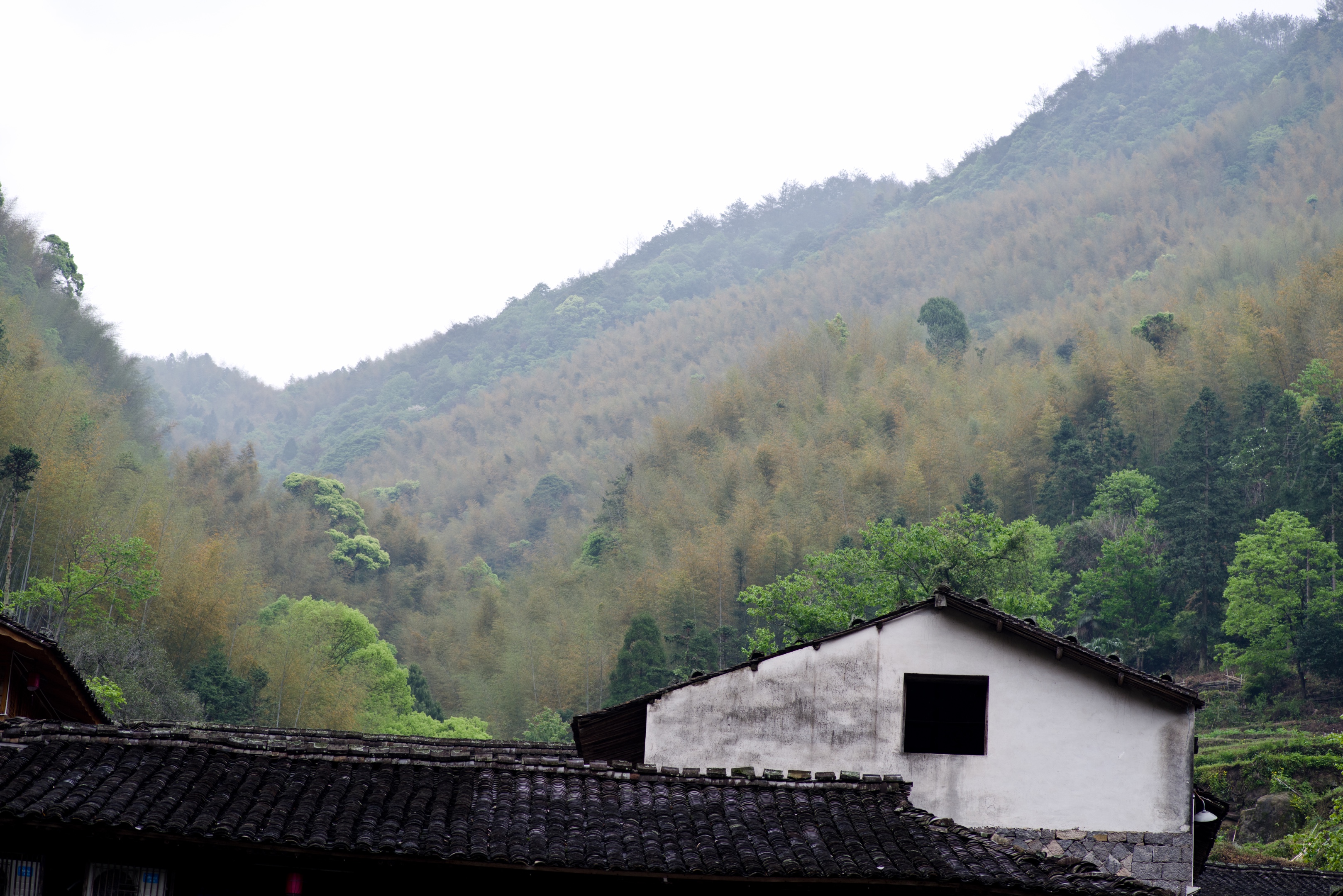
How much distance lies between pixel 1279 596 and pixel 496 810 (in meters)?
30.1

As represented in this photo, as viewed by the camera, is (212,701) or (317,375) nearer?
(212,701)

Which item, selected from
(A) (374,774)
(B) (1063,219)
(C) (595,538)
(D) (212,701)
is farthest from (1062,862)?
(B) (1063,219)

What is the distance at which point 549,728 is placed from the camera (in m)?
34.4

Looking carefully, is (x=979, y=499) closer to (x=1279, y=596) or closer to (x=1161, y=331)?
(x=1279, y=596)

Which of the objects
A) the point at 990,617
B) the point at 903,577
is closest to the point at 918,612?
the point at 990,617

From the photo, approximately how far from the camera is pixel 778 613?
2925 centimetres

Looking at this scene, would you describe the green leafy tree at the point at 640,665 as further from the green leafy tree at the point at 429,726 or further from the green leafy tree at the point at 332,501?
the green leafy tree at the point at 332,501

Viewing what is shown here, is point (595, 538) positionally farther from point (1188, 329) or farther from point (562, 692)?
point (1188, 329)

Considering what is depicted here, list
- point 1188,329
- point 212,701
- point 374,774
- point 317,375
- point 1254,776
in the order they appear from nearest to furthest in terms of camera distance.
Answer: point 374,774, point 1254,776, point 212,701, point 1188,329, point 317,375

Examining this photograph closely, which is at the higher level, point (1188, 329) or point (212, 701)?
point (1188, 329)

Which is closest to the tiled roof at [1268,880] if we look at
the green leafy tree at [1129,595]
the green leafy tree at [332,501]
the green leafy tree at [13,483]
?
the green leafy tree at [1129,595]

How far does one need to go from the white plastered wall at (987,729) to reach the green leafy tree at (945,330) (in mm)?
45195

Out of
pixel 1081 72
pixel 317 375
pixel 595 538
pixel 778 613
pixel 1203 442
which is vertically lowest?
pixel 778 613

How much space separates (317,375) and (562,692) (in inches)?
3626
